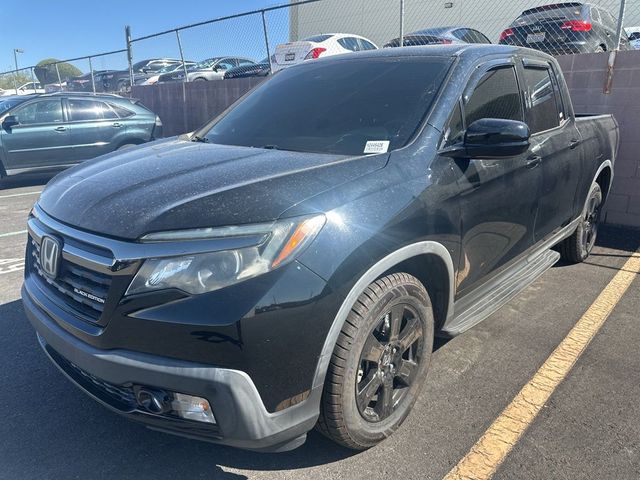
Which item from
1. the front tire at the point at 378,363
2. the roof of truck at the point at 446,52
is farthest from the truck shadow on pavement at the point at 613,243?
the front tire at the point at 378,363

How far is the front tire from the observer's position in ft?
6.88

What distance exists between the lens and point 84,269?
205 centimetres

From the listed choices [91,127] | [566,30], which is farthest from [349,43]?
[91,127]

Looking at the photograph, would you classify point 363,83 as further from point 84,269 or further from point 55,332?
point 55,332

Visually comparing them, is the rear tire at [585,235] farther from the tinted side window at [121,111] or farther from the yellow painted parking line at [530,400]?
the tinted side window at [121,111]

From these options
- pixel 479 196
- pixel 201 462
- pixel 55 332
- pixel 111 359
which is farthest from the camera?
pixel 479 196

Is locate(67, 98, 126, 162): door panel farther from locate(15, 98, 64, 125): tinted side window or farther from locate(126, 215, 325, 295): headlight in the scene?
locate(126, 215, 325, 295): headlight

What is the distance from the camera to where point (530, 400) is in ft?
9.11

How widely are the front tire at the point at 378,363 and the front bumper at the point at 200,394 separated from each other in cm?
15

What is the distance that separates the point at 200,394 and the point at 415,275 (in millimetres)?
1215

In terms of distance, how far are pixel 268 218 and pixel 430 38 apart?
9628mm

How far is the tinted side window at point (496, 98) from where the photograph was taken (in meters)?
2.97

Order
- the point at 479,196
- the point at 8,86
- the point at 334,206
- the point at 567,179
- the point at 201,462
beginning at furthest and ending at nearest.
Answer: the point at 8,86 → the point at 567,179 → the point at 479,196 → the point at 201,462 → the point at 334,206

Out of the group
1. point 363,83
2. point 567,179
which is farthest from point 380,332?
point 567,179
